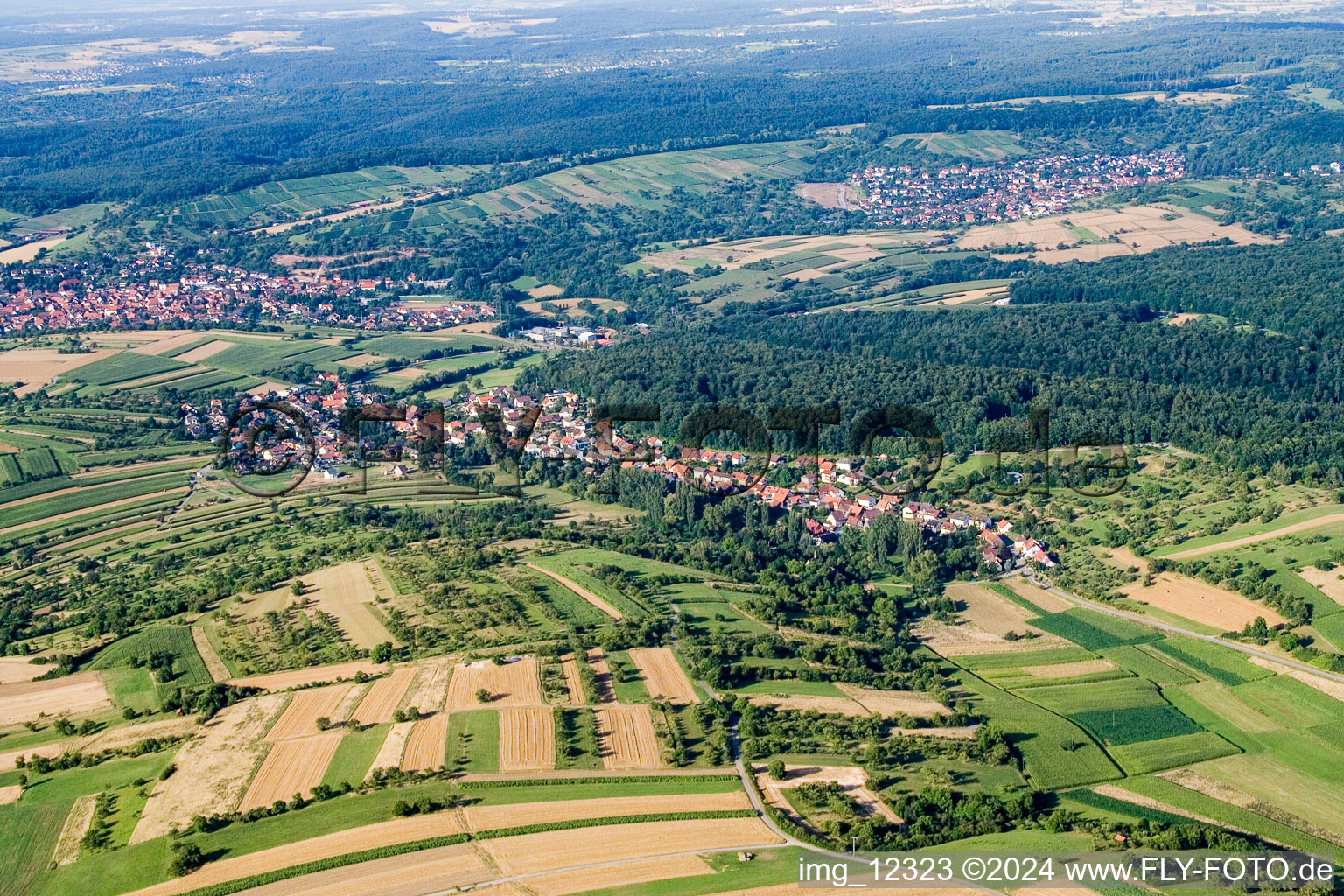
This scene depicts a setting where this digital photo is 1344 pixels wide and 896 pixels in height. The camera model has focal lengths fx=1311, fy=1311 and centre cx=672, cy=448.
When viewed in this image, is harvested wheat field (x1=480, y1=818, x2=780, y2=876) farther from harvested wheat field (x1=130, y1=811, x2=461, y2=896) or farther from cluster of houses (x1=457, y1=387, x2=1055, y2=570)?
cluster of houses (x1=457, y1=387, x2=1055, y2=570)

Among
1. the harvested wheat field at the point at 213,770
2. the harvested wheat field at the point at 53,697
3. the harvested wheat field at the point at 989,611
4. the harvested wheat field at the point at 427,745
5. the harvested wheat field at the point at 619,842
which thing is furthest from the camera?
the harvested wheat field at the point at 989,611

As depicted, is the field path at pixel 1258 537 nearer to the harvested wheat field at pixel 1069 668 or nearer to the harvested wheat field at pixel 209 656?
the harvested wheat field at pixel 1069 668

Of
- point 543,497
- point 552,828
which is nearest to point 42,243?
point 543,497

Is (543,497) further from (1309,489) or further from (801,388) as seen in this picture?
(1309,489)

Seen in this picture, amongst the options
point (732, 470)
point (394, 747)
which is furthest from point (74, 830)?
point (732, 470)

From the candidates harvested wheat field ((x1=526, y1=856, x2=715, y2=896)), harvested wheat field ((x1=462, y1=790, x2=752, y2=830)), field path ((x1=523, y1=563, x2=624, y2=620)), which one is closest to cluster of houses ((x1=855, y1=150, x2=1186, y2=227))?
field path ((x1=523, y1=563, x2=624, y2=620))

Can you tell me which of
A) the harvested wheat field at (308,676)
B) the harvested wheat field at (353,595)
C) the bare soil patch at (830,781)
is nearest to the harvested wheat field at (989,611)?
the bare soil patch at (830,781)
